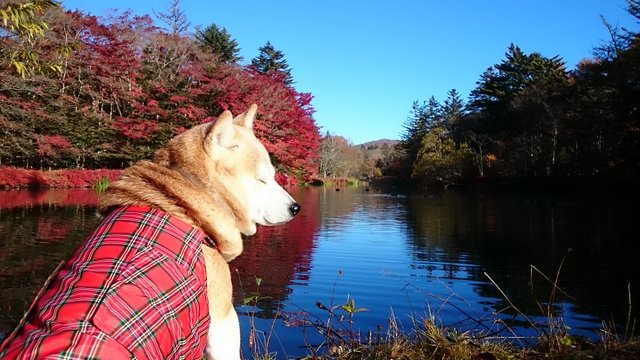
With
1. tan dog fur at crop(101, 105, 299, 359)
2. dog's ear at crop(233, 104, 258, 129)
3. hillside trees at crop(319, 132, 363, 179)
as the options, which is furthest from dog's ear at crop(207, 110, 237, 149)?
hillside trees at crop(319, 132, 363, 179)

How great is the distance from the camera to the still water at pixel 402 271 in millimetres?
5832

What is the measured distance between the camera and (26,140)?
27.3 m

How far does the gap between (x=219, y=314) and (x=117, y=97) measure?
32358 mm

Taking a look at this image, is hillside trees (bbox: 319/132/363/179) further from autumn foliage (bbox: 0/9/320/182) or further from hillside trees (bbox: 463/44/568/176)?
autumn foliage (bbox: 0/9/320/182)

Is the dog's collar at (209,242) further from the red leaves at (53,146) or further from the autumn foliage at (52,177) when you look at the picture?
the red leaves at (53,146)

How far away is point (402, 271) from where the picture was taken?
9.72m

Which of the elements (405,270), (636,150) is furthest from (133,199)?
(636,150)

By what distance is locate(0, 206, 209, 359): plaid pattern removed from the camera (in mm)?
1432

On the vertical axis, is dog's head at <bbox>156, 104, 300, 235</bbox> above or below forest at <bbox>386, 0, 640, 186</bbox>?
below

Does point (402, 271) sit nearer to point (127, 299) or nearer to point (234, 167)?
point (234, 167)

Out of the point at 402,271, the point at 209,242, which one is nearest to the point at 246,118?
the point at 209,242

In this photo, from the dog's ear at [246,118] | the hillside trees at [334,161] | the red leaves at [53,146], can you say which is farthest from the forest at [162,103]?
the hillside trees at [334,161]

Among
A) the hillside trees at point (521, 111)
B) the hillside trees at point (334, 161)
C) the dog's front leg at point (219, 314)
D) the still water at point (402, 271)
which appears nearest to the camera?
the dog's front leg at point (219, 314)

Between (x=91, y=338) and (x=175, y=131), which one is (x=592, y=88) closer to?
(x=175, y=131)
